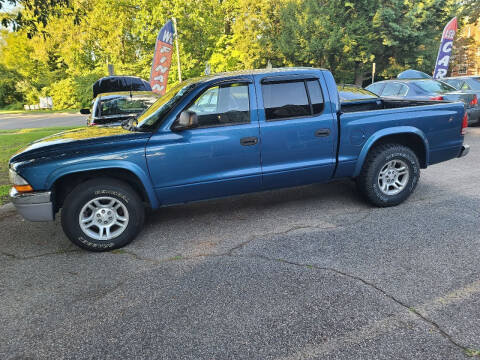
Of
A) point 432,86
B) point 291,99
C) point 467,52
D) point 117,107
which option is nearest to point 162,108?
point 291,99

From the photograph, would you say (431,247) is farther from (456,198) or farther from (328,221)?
(456,198)

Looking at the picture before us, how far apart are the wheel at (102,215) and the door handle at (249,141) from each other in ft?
4.40

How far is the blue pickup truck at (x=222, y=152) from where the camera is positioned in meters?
3.63

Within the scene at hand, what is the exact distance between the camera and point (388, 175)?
15.3 feet

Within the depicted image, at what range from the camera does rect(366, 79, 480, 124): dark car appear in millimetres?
9281

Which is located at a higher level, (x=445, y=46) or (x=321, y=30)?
(x=321, y=30)

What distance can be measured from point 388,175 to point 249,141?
6.66 feet

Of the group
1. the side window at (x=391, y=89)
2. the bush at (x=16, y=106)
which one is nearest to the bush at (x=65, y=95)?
the bush at (x=16, y=106)

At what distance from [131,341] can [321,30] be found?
90.9 ft

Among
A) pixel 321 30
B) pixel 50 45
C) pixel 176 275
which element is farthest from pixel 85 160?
pixel 50 45

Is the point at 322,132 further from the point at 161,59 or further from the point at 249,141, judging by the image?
the point at 161,59

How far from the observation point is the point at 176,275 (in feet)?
10.4

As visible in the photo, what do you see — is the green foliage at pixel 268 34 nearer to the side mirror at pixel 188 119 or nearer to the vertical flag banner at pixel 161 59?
the vertical flag banner at pixel 161 59

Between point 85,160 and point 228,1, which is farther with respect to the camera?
point 228,1
